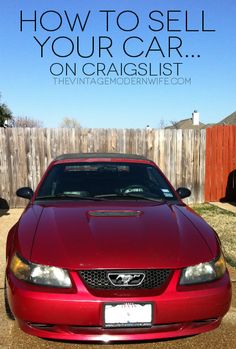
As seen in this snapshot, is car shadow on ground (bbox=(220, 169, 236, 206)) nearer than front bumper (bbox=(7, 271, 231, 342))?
No

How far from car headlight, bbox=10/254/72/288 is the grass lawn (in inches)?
121

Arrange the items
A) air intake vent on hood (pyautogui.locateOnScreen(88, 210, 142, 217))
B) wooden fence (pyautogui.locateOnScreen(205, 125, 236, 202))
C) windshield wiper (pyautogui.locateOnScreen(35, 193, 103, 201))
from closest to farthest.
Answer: air intake vent on hood (pyautogui.locateOnScreen(88, 210, 142, 217))
windshield wiper (pyautogui.locateOnScreen(35, 193, 103, 201))
wooden fence (pyautogui.locateOnScreen(205, 125, 236, 202))

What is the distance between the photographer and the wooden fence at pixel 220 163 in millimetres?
10461

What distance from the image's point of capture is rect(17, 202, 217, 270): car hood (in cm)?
279

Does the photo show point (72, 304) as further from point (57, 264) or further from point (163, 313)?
point (163, 313)

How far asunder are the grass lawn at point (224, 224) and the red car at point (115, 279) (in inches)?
95.4

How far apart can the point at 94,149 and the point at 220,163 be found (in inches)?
130

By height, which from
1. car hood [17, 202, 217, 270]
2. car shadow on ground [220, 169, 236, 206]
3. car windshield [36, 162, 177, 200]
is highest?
car windshield [36, 162, 177, 200]

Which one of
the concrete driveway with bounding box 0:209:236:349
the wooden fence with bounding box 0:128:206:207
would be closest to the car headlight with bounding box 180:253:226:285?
the concrete driveway with bounding box 0:209:236:349

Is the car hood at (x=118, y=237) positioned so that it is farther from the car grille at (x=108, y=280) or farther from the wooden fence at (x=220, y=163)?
the wooden fence at (x=220, y=163)

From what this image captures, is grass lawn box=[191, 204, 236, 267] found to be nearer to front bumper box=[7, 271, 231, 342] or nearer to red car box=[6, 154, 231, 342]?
red car box=[6, 154, 231, 342]

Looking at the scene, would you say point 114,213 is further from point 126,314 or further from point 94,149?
point 94,149

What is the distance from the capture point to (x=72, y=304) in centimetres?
262

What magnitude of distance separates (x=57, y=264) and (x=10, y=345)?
36.0 inches
